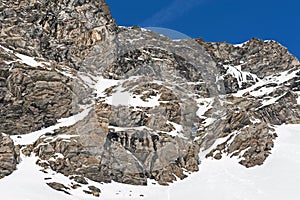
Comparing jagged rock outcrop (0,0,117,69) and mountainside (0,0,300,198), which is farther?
jagged rock outcrop (0,0,117,69)

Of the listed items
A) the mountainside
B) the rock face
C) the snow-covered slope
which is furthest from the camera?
the mountainside

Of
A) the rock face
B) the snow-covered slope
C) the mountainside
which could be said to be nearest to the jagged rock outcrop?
the mountainside

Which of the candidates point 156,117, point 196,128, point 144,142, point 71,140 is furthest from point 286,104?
point 71,140

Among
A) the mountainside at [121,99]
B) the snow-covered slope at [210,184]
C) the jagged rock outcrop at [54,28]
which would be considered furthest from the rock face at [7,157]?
the jagged rock outcrop at [54,28]

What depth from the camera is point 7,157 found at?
38.0m

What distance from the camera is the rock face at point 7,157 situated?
120 ft

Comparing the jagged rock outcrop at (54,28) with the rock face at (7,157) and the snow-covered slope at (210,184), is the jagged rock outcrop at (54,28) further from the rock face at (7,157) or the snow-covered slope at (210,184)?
the snow-covered slope at (210,184)

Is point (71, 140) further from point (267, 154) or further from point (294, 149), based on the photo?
point (294, 149)

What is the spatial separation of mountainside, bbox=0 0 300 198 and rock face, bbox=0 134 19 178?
0.36 feet

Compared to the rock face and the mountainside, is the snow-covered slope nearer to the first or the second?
the rock face

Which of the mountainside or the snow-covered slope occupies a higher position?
the mountainside

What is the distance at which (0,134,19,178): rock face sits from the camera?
36.7 m

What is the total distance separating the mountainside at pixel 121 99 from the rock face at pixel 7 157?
109 millimetres

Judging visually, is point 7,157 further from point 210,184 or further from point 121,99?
point 121,99
